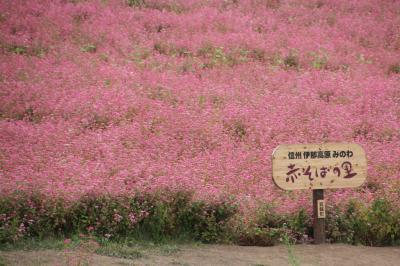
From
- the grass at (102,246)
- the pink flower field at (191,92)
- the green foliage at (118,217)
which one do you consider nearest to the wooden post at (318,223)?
the pink flower field at (191,92)

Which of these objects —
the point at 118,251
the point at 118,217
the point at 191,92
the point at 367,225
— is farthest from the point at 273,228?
the point at 191,92

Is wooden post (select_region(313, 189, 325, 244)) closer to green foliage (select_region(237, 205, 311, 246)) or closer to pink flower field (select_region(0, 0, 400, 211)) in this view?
green foliage (select_region(237, 205, 311, 246))

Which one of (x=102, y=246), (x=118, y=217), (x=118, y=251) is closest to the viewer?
(x=118, y=251)

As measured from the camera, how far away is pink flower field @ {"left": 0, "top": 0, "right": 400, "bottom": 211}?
29.6 feet

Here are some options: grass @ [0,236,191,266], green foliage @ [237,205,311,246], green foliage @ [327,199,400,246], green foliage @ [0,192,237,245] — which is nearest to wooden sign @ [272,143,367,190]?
green foliage @ [327,199,400,246]

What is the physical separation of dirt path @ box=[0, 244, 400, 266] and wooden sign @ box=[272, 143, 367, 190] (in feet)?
2.74

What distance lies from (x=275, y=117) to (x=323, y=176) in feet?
14.6

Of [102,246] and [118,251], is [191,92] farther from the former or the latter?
[118,251]

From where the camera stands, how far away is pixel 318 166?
7.88 meters

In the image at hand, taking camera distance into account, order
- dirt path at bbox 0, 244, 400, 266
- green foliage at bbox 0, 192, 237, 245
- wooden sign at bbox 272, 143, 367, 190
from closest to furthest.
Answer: dirt path at bbox 0, 244, 400, 266
green foliage at bbox 0, 192, 237, 245
wooden sign at bbox 272, 143, 367, 190

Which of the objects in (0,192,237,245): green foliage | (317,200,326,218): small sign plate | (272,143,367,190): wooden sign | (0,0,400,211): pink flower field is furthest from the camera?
(0,0,400,211): pink flower field

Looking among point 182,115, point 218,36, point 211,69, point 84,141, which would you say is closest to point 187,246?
point 84,141

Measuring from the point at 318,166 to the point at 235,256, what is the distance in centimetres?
172

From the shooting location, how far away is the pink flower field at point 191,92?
9.02m
